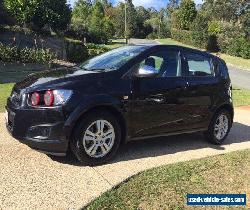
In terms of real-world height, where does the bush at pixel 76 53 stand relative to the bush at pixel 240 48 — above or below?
above

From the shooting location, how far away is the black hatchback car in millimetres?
5672

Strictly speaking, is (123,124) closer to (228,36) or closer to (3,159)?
(3,159)

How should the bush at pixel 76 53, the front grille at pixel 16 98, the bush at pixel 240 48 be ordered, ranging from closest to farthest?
1. the front grille at pixel 16 98
2. the bush at pixel 76 53
3. the bush at pixel 240 48

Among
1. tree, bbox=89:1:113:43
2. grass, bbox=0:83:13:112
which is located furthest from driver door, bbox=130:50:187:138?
tree, bbox=89:1:113:43

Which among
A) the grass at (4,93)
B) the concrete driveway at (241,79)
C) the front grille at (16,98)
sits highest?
the front grille at (16,98)

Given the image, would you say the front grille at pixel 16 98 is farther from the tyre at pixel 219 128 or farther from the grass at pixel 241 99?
the grass at pixel 241 99

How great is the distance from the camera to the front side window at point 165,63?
6696 millimetres

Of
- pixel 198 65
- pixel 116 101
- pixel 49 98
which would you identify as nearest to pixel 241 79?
pixel 198 65

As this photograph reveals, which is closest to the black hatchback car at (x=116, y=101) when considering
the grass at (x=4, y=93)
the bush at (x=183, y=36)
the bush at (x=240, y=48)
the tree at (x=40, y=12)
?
the grass at (x=4, y=93)

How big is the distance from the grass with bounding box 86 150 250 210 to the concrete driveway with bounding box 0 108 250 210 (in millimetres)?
236

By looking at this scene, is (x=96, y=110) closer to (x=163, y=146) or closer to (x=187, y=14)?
(x=163, y=146)

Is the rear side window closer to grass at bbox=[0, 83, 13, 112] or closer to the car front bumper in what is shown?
the car front bumper

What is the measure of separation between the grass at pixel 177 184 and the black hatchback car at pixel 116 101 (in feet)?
2.51

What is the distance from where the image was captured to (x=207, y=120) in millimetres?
7562
